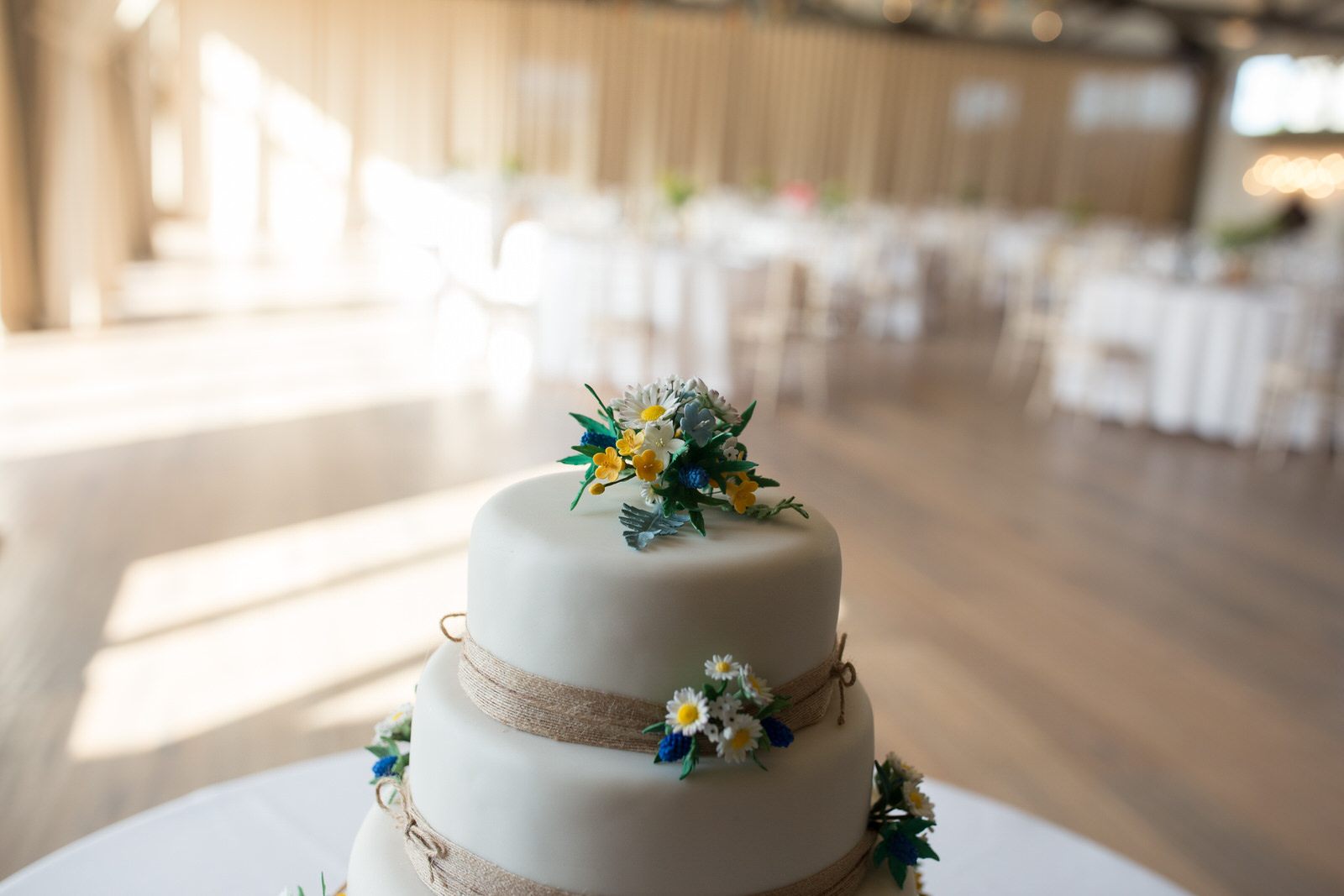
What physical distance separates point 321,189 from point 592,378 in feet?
28.6

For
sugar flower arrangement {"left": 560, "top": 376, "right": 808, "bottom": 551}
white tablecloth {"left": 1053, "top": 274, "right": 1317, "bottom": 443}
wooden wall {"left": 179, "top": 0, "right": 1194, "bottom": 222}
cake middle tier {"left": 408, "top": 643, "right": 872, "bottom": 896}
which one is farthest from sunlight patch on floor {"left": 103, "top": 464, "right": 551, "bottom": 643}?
wooden wall {"left": 179, "top": 0, "right": 1194, "bottom": 222}

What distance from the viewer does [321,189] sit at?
45.6 ft

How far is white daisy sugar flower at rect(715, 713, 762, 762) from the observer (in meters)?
1.11

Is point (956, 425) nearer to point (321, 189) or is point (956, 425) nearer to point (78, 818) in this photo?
point (78, 818)

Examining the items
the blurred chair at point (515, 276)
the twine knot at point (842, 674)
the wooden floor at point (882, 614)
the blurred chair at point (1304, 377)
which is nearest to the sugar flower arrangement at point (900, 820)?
the twine knot at point (842, 674)

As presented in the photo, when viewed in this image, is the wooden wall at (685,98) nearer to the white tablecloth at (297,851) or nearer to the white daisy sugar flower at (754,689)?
the white tablecloth at (297,851)

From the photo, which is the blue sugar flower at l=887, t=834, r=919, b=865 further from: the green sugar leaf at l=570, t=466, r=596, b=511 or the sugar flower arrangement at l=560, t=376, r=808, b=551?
the green sugar leaf at l=570, t=466, r=596, b=511

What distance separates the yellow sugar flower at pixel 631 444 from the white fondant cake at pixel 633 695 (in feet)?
0.29

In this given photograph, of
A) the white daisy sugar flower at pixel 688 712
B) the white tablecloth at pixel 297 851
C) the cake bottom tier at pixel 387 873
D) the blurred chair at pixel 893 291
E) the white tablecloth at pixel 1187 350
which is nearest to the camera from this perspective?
the white daisy sugar flower at pixel 688 712

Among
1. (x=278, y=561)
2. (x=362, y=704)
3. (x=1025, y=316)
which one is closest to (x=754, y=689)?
(x=362, y=704)

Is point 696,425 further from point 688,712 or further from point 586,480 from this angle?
point 688,712

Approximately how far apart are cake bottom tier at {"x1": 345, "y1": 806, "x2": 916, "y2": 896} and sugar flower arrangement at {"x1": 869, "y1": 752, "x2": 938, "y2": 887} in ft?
0.07

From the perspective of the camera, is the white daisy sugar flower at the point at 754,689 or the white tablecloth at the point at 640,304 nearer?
the white daisy sugar flower at the point at 754,689

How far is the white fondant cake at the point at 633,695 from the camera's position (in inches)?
44.5
